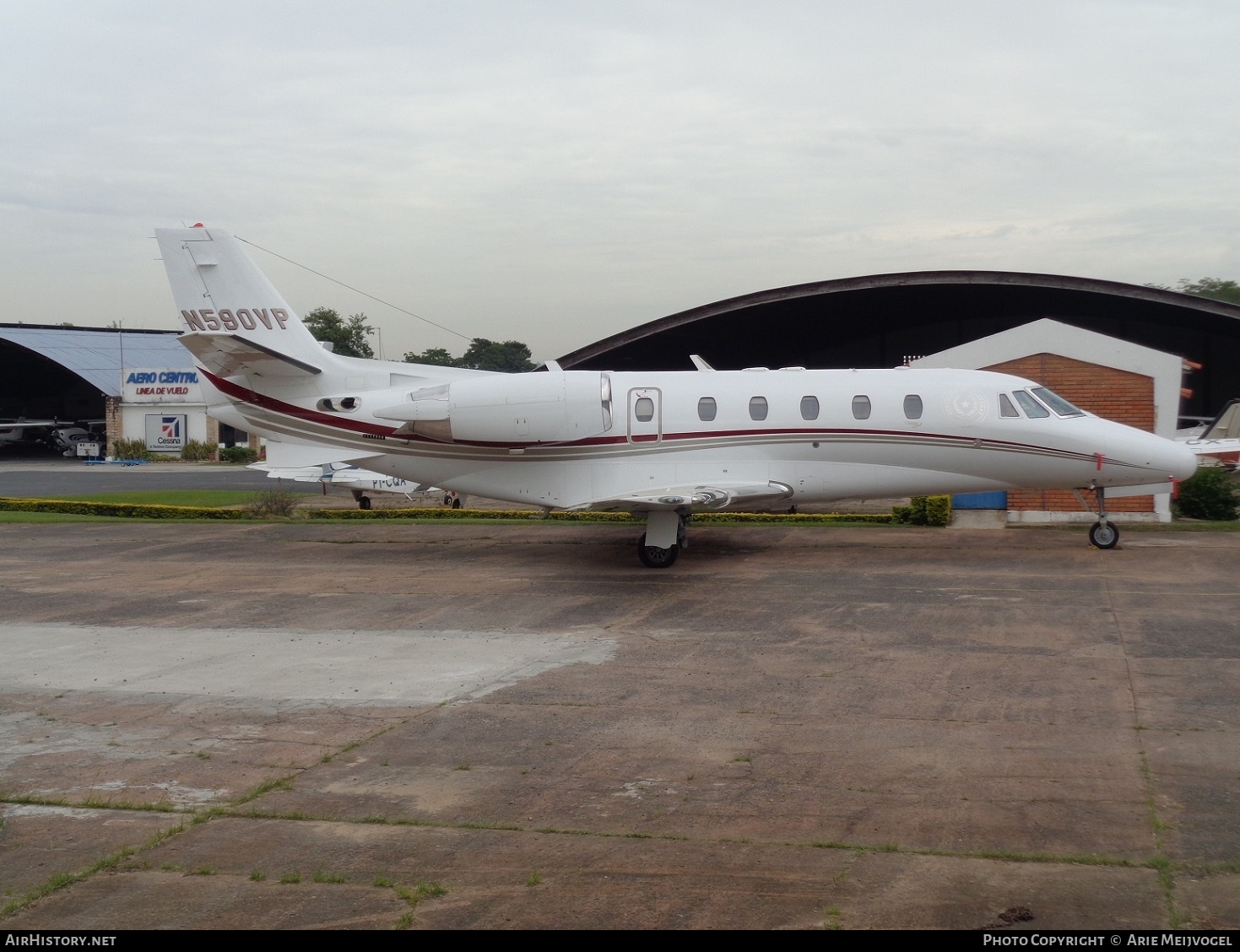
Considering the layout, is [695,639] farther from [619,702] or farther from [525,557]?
[525,557]

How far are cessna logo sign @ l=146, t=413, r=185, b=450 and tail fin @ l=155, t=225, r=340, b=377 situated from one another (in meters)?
42.5

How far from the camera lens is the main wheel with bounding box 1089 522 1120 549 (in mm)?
17562

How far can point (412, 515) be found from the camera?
2459 centimetres

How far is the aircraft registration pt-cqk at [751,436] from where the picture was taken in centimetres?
1705

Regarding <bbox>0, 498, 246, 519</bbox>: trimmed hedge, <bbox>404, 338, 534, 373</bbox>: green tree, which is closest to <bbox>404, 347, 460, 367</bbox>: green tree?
<bbox>404, 338, 534, 373</bbox>: green tree

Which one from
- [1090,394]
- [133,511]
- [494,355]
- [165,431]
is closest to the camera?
[1090,394]

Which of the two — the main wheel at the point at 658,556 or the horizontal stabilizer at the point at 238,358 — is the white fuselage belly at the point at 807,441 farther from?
the horizontal stabilizer at the point at 238,358

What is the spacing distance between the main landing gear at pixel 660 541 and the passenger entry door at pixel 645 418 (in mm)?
1330

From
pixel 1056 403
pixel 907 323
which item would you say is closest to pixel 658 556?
pixel 1056 403

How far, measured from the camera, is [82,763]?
792 cm

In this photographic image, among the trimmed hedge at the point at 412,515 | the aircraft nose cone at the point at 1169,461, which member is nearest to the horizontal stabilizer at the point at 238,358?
the trimmed hedge at the point at 412,515

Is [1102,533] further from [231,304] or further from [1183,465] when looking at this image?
[231,304]

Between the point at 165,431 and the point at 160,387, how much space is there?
7.84 feet

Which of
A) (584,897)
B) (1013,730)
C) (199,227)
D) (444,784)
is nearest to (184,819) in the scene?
(444,784)
